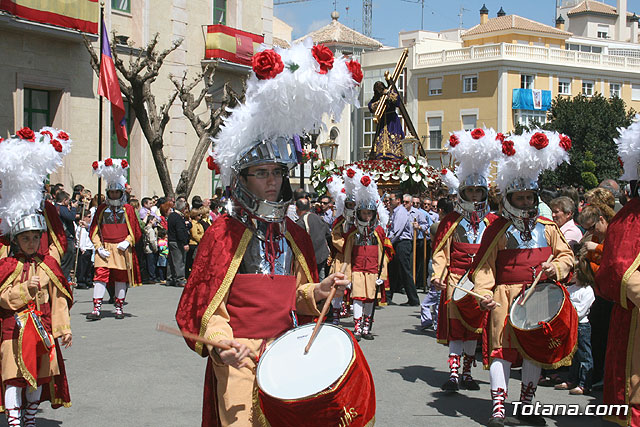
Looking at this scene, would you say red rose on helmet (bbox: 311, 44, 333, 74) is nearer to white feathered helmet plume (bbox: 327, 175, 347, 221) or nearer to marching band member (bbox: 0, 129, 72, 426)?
marching band member (bbox: 0, 129, 72, 426)

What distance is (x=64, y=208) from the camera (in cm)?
1433

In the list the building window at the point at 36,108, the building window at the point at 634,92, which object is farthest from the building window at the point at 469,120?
the building window at the point at 36,108

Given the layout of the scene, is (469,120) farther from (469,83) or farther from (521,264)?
(521,264)

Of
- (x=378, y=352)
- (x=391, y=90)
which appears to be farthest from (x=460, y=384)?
(x=391, y=90)

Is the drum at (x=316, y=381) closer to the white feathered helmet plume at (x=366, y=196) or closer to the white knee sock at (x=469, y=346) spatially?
the white knee sock at (x=469, y=346)

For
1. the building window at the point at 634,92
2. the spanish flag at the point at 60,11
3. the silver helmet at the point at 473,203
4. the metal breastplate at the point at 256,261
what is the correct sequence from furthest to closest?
the building window at the point at 634,92 → the spanish flag at the point at 60,11 → the silver helmet at the point at 473,203 → the metal breastplate at the point at 256,261

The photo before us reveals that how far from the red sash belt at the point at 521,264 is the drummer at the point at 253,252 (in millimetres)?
2679

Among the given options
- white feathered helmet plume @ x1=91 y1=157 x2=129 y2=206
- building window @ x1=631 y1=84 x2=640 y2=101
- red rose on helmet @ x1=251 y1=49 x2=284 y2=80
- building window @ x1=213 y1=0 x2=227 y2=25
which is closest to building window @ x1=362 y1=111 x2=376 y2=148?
building window @ x1=631 y1=84 x2=640 y2=101

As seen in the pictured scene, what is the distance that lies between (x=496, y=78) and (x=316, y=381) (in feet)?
167

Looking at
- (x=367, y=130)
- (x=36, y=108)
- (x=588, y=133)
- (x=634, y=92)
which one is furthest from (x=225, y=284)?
(x=634, y=92)

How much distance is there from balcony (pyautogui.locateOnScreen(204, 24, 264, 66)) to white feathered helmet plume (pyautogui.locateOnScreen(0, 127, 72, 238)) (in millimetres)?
20584

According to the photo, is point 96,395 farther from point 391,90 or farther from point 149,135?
point 391,90

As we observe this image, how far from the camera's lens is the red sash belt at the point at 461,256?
8.69 meters

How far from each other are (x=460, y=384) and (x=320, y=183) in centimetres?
1178
